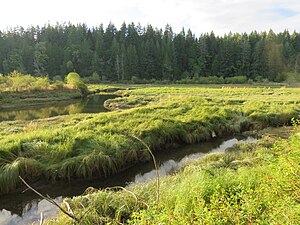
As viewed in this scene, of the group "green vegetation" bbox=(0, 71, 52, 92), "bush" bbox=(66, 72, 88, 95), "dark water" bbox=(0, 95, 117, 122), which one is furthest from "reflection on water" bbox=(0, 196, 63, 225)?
"bush" bbox=(66, 72, 88, 95)

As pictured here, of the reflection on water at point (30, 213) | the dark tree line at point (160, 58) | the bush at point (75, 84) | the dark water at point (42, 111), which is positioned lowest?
the reflection on water at point (30, 213)

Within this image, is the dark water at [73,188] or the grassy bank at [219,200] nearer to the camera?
the grassy bank at [219,200]

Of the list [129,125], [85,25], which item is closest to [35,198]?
[129,125]

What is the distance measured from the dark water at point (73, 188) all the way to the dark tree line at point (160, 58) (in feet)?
220

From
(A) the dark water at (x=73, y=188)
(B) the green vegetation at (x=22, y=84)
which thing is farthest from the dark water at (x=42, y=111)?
(A) the dark water at (x=73, y=188)

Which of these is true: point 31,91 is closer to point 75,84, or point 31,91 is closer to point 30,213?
point 75,84

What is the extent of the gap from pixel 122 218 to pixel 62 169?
14.5 feet

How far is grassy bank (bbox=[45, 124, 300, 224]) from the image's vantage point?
3.57m

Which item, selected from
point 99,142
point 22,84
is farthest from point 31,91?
point 99,142

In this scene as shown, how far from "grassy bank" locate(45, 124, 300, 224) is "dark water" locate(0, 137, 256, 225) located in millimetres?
2017

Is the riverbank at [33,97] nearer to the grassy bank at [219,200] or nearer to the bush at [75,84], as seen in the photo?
the bush at [75,84]

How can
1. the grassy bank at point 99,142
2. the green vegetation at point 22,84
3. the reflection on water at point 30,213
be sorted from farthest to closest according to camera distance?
the green vegetation at point 22,84 < the grassy bank at point 99,142 < the reflection on water at point 30,213

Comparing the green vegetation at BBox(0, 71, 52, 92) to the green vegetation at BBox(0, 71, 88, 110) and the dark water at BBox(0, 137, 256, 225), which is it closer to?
the green vegetation at BBox(0, 71, 88, 110)

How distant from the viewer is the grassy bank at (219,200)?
3574 millimetres
